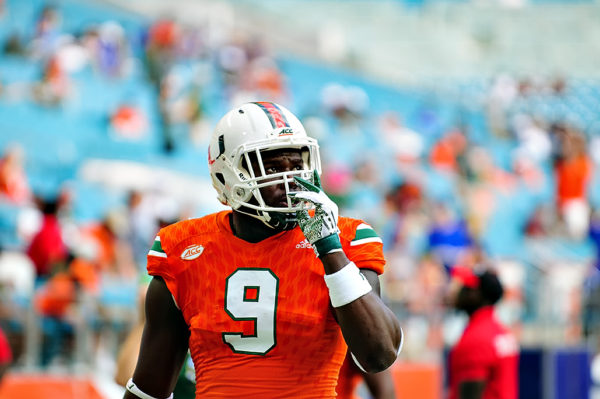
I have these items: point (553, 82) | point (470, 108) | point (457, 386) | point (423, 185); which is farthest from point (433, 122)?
point (457, 386)

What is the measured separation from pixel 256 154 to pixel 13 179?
24.2ft

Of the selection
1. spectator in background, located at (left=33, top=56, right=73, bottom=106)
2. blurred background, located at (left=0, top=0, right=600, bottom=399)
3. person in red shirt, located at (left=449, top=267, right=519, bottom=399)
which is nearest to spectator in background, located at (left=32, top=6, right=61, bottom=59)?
blurred background, located at (left=0, top=0, right=600, bottom=399)

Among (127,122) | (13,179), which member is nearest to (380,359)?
(13,179)

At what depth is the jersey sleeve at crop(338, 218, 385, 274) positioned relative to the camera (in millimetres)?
2697

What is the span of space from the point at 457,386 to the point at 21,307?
3609 mm

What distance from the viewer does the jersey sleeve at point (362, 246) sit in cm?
270

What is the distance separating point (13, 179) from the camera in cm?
964

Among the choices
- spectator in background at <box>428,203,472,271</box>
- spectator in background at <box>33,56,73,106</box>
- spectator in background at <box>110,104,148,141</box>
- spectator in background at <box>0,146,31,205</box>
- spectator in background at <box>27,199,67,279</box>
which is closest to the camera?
spectator in background at <box>27,199,67,279</box>

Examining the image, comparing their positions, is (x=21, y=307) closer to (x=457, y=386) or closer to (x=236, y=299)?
(x=457, y=386)

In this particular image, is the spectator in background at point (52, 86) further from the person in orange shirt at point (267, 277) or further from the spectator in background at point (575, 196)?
the person in orange shirt at point (267, 277)

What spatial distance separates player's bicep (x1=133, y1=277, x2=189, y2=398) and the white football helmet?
35 cm

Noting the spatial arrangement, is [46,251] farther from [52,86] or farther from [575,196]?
[575,196]

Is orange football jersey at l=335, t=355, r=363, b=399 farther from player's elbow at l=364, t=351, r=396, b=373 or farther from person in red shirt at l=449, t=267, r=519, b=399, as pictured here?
player's elbow at l=364, t=351, r=396, b=373

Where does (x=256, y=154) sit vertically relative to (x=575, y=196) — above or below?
above
